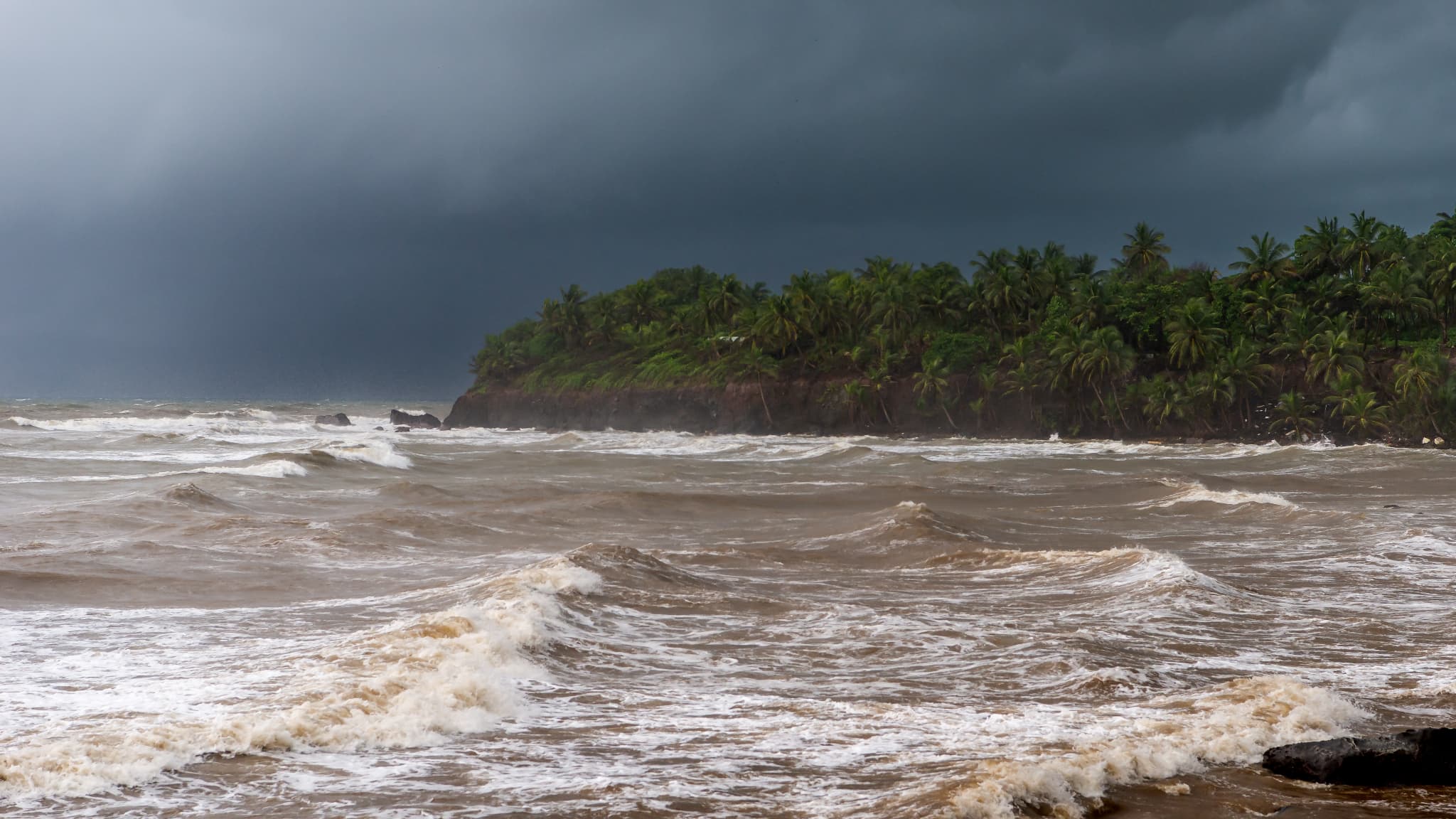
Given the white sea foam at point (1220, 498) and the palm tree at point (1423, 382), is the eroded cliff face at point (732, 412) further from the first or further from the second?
the white sea foam at point (1220, 498)

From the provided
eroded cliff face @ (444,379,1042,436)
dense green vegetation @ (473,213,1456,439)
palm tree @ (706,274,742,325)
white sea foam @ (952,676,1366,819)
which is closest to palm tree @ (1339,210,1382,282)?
dense green vegetation @ (473,213,1456,439)

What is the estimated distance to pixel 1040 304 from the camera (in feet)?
240

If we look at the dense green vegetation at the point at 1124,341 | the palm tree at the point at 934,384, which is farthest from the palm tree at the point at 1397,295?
the palm tree at the point at 934,384

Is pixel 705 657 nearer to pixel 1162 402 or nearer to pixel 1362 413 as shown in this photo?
pixel 1362 413

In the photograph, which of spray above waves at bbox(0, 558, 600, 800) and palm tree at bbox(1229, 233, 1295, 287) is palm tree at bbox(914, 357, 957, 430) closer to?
palm tree at bbox(1229, 233, 1295, 287)

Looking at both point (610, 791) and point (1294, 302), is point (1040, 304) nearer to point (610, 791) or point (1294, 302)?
point (1294, 302)

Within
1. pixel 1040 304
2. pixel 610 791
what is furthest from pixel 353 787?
pixel 1040 304

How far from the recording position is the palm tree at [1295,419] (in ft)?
177

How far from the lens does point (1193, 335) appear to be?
5916 centimetres

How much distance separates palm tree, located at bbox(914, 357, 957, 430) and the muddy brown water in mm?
46510

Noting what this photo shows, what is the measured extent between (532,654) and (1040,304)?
222 ft

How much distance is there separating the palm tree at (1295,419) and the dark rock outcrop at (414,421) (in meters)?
59.6

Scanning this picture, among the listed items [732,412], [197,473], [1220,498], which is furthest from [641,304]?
[1220,498]

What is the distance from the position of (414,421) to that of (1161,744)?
93.2 m
